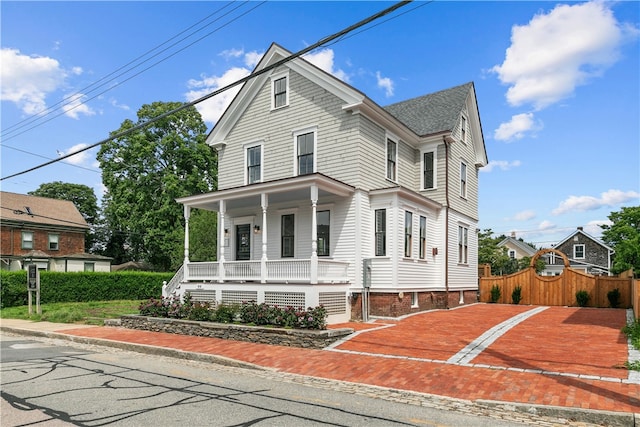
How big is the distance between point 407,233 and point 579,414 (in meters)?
11.4

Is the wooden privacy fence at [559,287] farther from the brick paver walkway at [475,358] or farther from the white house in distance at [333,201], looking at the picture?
the brick paver walkway at [475,358]

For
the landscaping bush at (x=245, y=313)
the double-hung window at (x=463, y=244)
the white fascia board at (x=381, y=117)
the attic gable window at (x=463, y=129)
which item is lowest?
the landscaping bush at (x=245, y=313)

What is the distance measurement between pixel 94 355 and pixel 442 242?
13983 mm

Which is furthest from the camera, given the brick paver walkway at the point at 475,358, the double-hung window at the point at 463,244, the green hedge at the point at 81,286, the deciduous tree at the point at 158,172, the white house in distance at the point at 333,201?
the deciduous tree at the point at 158,172

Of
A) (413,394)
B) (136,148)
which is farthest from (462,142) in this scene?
(136,148)

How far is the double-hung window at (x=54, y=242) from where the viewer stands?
42.1 meters

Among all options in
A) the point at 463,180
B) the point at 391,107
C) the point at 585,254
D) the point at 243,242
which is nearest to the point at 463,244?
the point at 463,180

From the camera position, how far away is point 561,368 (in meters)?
8.80

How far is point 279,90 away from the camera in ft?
64.2

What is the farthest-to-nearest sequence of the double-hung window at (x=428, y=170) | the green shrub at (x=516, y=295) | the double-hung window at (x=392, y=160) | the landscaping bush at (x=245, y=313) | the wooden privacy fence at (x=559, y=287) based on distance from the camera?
the green shrub at (x=516, y=295)
the wooden privacy fence at (x=559, y=287)
the double-hung window at (x=428, y=170)
the double-hung window at (x=392, y=160)
the landscaping bush at (x=245, y=313)

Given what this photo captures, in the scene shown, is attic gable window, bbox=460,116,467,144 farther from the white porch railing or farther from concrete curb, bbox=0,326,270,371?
concrete curb, bbox=0,326,270,371

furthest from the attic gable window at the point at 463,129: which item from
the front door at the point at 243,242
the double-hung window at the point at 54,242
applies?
the double-hung window at the point at 54,242

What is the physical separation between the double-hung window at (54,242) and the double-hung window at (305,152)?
32.9 m

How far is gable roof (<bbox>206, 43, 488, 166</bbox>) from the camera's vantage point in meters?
17.3
